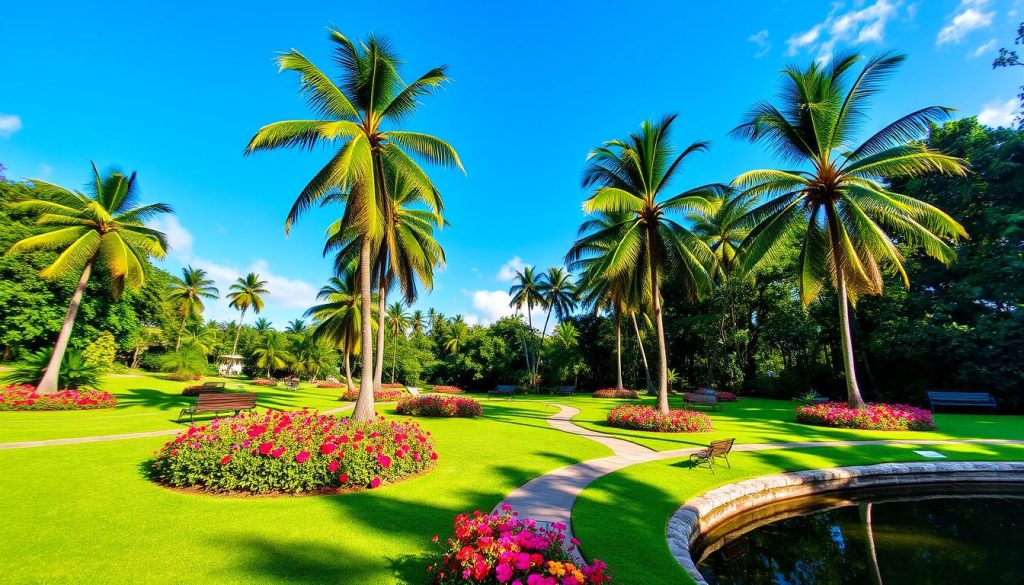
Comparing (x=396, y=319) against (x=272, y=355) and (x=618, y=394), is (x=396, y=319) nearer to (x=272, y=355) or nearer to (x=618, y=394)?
(x=272, y=355)

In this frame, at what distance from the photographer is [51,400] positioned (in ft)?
51.3

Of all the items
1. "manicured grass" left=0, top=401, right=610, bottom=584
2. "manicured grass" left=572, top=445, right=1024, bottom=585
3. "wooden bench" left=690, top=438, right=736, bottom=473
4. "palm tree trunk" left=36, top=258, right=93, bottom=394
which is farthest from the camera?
"palm tree trunk" left=36, top=258, right=93, bottom=394

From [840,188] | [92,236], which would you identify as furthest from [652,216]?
[92,236]

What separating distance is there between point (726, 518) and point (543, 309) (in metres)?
37.1

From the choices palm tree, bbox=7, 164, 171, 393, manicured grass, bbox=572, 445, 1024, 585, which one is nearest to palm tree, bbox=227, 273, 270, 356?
palm tree, bbox=7, 164, 171, 393

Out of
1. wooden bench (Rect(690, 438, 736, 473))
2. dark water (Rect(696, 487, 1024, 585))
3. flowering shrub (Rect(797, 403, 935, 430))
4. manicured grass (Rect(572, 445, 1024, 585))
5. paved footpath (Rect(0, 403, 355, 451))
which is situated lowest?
dark water (Rect(696, 487, 1024, 585))

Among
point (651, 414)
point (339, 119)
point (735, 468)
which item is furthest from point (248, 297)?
point (735, 468)

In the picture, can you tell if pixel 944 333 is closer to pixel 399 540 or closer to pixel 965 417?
pixel 965 417

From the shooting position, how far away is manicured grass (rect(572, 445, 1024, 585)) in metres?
4.89

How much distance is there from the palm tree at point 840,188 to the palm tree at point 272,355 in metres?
54.8

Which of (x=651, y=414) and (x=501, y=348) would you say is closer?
(x=651, y=414)

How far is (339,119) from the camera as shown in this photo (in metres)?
11.6

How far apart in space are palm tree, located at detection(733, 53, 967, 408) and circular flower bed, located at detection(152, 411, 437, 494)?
47.2ft

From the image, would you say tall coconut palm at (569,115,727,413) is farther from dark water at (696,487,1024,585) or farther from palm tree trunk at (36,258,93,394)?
palm tree trunk at (36,258,93,394)
